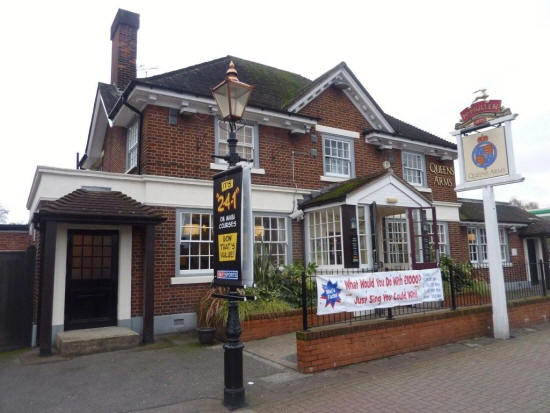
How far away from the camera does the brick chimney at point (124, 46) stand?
564 inches

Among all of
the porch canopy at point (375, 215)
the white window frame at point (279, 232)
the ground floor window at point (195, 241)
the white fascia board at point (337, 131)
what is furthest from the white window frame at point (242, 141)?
the white fascia board at point (337, 131)

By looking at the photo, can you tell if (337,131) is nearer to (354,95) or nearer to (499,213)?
(354,95)

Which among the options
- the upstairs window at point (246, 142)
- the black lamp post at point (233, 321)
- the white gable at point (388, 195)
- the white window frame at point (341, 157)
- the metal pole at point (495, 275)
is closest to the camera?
the black lamp post at point (233, 321)

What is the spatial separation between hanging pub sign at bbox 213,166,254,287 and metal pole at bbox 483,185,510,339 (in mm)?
6372

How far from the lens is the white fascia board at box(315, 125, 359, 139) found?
45.5 ft

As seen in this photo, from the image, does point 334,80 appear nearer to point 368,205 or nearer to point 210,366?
point 368,205

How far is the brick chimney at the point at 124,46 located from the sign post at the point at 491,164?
11.3 meters

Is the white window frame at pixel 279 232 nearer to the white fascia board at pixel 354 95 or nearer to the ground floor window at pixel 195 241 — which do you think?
the ground floor window at pixel 195 241

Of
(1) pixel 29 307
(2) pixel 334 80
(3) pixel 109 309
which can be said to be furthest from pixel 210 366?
(2) pixel 334 80

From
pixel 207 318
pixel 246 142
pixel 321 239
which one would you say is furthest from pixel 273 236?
pixel 207 318

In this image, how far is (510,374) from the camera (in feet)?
21.3

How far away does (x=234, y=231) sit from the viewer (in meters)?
5.51

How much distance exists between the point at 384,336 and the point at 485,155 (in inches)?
198

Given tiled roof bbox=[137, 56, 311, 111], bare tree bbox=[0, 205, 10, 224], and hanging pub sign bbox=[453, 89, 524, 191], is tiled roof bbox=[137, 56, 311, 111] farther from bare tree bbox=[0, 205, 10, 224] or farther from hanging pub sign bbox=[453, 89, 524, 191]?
bare tree bbox=[0, 205, 10, 224]
